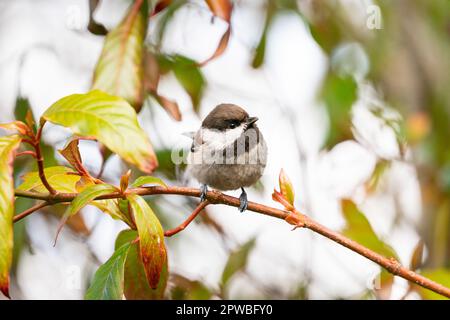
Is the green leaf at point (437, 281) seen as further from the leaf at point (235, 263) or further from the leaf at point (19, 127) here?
the leaf at point (19, 127)

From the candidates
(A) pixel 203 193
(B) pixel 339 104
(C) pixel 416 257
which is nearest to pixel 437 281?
(C) pixel 416 257

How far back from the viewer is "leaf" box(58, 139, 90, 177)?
1610 millimetres

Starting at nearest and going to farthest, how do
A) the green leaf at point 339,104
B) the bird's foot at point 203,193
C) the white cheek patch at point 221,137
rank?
the bird's foot at point 203,193, the white cheek patch at point 221,137, the green leaf at point 339,104

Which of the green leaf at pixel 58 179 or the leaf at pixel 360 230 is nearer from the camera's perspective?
the green leaf at pixel 58 179

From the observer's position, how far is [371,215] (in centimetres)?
379

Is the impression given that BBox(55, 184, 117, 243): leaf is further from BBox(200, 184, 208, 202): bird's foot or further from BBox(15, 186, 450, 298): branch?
BBox(200, 184, 208, 202): bird's foot

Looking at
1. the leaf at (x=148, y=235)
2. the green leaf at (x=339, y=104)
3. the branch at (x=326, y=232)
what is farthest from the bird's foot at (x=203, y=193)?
the green leaf at (x=339, y=104)

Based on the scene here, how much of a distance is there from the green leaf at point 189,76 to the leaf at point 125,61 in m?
0.43

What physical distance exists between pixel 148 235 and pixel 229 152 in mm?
1330

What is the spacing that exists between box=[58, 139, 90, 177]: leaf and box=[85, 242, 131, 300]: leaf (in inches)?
9.8

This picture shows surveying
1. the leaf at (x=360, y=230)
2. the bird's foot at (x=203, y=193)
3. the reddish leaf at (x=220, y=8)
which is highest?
the reddish leaf at (x=220, y=8)

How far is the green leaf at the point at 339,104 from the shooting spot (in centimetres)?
307

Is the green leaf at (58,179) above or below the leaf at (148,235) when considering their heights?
above

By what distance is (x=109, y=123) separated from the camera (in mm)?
1372
